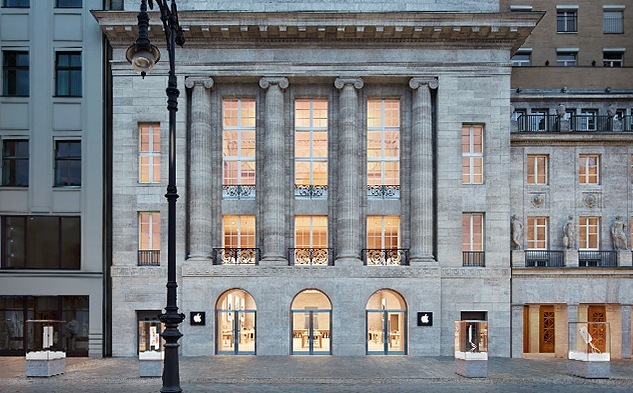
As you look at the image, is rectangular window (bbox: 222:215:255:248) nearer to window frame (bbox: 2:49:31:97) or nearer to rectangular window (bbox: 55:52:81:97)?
rectangular window (bbox: 55:52:81:97)

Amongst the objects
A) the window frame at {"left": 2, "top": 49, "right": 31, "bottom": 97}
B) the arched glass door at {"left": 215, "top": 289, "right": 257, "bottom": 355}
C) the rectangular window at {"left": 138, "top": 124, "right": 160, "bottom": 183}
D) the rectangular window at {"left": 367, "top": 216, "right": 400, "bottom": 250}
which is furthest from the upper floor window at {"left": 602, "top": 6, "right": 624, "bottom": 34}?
the window frame at {"left": 2, "top": 49, "right": 31, "bottom": 97}

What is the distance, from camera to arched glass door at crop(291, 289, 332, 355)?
31.4 m

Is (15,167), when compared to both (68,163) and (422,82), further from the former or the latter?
(422,82)

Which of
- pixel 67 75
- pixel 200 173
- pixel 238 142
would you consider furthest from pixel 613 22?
pixel 67 75

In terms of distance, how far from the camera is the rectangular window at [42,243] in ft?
105

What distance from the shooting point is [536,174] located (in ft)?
109

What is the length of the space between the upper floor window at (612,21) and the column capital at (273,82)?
819 inches

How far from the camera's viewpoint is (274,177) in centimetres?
3173

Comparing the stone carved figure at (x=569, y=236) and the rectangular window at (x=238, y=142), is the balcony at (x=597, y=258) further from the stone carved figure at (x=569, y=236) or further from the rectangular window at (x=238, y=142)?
the rectangular window at (x=238, y=142)

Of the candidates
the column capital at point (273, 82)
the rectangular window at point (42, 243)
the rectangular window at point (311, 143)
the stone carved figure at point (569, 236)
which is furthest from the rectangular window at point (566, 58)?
the rectangular window at point (42, 243)

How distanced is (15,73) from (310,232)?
16590 millimetres

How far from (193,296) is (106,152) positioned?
8.28 m

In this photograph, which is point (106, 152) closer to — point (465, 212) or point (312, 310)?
point (312, 310)

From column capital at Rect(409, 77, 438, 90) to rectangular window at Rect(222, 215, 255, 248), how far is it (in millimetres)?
10190
